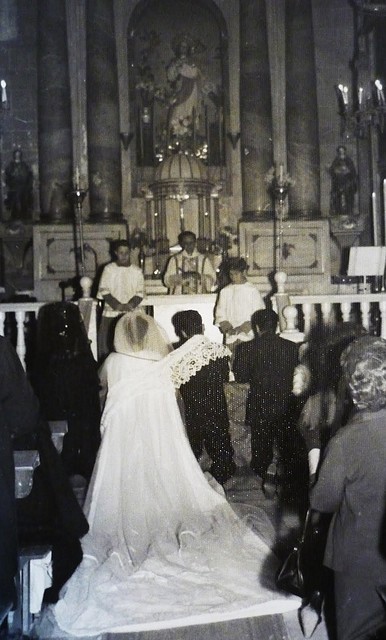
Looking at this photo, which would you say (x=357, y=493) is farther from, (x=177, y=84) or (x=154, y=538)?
(x=177, y=84)

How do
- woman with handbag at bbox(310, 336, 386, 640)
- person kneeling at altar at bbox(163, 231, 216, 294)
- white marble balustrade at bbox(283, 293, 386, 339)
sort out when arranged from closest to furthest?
woman with handbag at bbox(310, 336, 386, 640) < white marble balustrade at bbox(283, 293, 386, 339) < person kneeling at altar at bbox(163, 231, 216, 294)

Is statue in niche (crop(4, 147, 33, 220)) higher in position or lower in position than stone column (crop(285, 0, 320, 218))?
lower

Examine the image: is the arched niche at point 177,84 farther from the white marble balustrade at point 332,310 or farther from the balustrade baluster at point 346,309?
the balustrade baluster at point 346,309

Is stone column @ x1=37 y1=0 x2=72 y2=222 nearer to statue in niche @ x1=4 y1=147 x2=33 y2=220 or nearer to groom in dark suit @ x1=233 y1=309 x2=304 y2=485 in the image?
statue in niche @ x1=4 y1=147 x2=33 y2=220

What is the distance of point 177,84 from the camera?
11719 millimetres

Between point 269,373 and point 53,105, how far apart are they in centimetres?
721

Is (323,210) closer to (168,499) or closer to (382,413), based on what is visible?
(168,499)

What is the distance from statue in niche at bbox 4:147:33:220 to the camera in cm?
1120

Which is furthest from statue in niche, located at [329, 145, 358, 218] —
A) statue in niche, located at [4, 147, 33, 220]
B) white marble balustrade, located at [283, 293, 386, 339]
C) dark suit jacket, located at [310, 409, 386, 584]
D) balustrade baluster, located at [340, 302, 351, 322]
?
dark suit jacket, located at [310, 409, 386, 584]

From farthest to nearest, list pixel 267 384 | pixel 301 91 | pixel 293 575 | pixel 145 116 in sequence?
pixel 145 116, pixel 301 91, pixel 267 384, pixel 293 575

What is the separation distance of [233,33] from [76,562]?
10.0 meters

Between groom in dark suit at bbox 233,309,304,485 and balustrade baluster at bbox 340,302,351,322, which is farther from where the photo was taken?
balustrade baluster at bbox 340,302,351,322

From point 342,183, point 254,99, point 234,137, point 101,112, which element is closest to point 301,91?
point 254,99

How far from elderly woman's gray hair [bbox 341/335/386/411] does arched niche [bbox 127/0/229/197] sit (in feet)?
29.6
